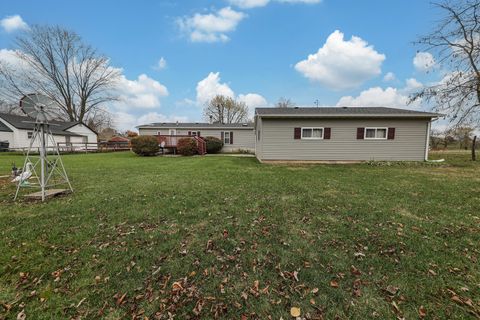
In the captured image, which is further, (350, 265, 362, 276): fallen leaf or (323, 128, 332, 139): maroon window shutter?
(323, 128, 332, 139): maroon window shutter

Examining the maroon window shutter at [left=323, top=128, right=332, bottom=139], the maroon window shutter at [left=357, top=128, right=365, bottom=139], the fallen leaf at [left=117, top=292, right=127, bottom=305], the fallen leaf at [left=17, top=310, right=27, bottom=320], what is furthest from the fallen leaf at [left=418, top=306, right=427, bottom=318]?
the maroon window shutter at [left=357, top=128, right=365, bottom=139]

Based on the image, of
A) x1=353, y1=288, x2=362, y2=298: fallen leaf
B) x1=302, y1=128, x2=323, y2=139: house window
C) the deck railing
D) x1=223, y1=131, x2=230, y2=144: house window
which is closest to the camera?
x1=353, y1=288, x2=362, y2=298: fallen leaf

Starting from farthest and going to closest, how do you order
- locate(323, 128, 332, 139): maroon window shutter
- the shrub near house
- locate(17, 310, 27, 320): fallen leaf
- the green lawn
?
the shrub near house < locate(323, 128, 332, 139): maroon window shutter < the green lawn < locate(17, 310, 27, 320): fallen leaf

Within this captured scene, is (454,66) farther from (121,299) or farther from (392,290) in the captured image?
(121,299)

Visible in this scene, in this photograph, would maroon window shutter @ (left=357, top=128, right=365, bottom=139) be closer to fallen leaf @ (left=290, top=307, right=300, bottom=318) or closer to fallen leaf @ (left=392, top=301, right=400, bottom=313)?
fallen leaf @ (left=392, top=301, right=400, bottom=313)

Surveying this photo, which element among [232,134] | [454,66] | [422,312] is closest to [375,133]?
[454,66]

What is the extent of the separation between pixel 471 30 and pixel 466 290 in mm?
7980

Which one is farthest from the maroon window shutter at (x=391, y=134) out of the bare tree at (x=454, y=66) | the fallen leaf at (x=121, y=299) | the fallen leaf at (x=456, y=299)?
the fallen leaf at (x=121, y=299)

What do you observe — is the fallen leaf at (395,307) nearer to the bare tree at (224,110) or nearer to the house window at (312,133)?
the house window at (312,133)

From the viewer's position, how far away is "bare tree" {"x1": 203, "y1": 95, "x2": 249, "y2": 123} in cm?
3750

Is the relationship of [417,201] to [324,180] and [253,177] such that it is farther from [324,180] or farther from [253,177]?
[253,177]

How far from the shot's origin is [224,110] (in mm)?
38094

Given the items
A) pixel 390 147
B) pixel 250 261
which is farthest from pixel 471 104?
pixel 250 261

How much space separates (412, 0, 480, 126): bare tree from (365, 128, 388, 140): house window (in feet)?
9.37
